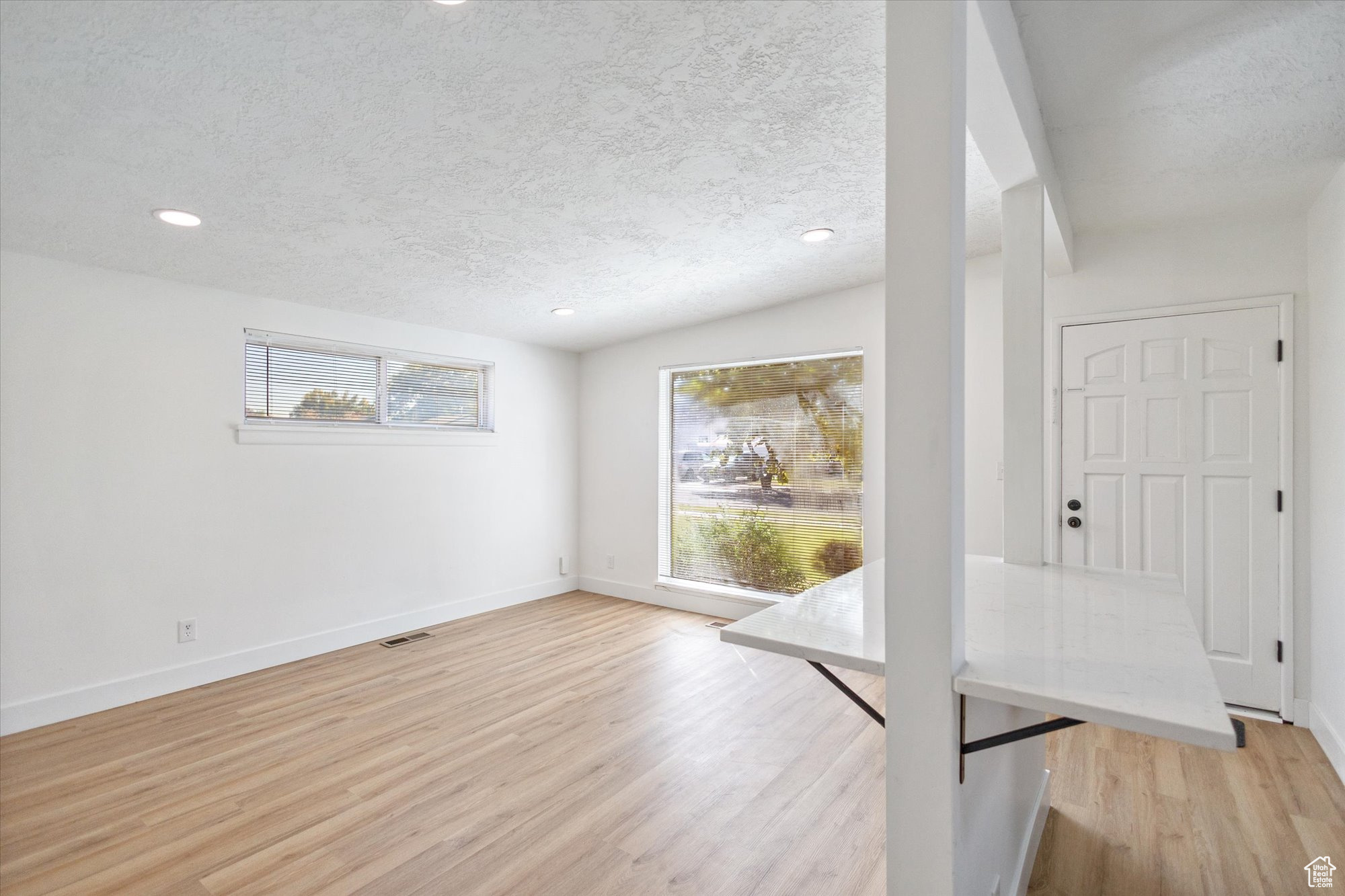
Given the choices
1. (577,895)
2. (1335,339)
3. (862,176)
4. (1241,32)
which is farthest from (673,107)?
(1335,339)

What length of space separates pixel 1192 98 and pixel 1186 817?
2.45 metres

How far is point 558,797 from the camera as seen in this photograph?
2301 millimetres

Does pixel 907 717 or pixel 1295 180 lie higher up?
pixel 1295 180

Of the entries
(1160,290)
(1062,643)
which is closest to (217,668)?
(1062,643)

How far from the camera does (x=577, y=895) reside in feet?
5.90

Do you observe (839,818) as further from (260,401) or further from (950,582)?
(260,401)

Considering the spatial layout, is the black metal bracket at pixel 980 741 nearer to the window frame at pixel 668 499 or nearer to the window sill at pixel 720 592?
the window sill at pixel 720 592

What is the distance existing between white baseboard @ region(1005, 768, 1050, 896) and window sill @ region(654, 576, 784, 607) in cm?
220

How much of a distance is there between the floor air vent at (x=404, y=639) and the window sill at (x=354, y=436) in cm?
131

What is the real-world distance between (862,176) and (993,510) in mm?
2091

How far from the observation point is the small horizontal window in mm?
3695

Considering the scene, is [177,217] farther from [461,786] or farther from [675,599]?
[675,599]

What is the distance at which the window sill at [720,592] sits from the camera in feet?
15.1

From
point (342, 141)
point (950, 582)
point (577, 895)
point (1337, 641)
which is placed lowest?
point (577, 895)
